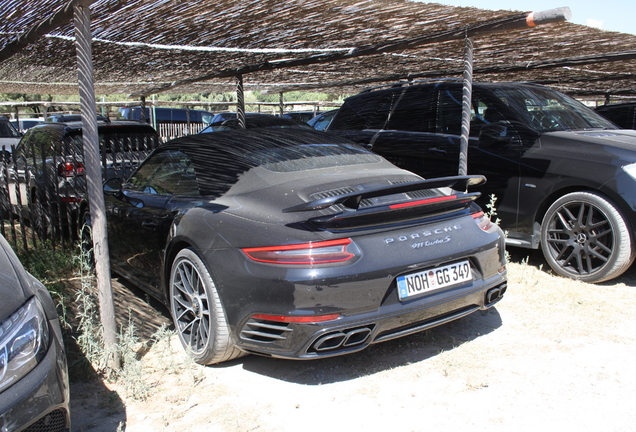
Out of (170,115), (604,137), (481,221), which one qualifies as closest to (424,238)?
(481,221)

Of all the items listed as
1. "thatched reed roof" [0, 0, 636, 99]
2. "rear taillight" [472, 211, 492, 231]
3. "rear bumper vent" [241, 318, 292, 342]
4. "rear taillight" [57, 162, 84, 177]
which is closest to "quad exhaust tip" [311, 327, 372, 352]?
"rear bumper vent" [241, 318, 292, 342]

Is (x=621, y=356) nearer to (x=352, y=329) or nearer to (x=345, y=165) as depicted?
(x=352, y=329)

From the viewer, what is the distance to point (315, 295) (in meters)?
2.62

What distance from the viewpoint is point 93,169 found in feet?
10.2

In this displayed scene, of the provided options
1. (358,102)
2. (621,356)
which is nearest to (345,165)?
(621,356)

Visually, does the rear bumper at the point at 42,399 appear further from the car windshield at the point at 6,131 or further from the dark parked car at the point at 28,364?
the car windshield at the point at 6,131

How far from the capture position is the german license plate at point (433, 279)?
111 inches

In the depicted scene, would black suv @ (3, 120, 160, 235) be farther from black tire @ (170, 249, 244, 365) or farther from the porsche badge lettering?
the porsche badge lettering

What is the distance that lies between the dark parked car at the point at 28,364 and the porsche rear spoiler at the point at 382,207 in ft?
4.30

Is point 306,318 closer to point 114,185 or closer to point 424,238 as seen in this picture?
point 424,238

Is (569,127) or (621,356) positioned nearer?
(621,356)

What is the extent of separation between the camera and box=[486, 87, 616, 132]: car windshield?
16.9 feet

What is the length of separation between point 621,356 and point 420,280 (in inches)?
58.9

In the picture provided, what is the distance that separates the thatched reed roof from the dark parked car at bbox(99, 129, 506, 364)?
1200 millimetres
